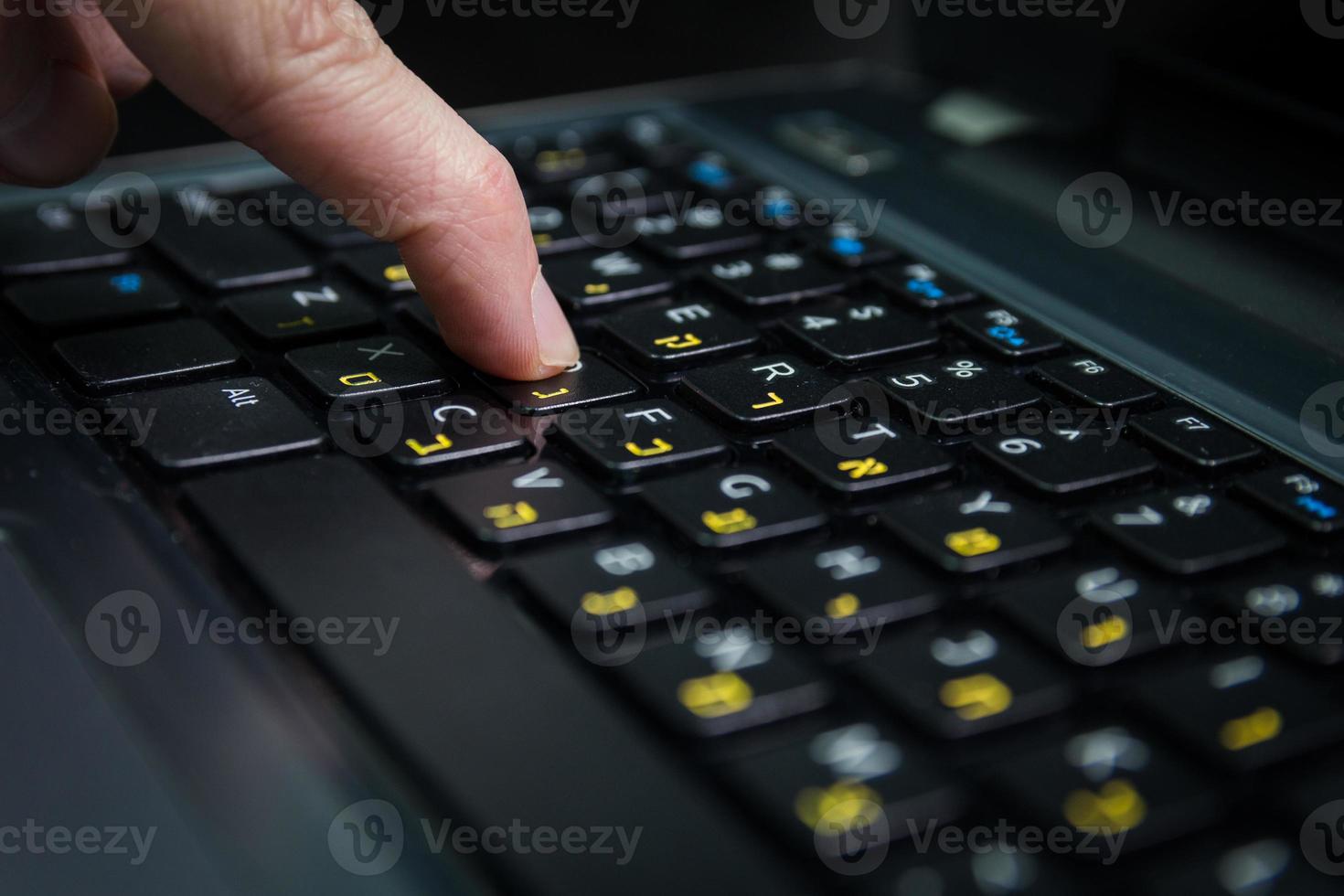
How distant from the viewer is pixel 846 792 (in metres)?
0.32

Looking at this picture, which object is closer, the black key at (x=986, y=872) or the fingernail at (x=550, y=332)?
the black key at (x=986, y=872)

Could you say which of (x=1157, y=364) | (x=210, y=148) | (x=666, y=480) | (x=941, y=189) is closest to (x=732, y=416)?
(x=666, y=480)

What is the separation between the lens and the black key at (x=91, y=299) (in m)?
0.56

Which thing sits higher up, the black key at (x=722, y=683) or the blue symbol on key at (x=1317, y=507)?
the blue symbol on key at (x=1317, y=507)

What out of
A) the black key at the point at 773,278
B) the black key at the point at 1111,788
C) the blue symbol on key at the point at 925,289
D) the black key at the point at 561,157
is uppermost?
the black key at the point at 561,157

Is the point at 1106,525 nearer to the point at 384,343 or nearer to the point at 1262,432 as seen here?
the point at 1262,432

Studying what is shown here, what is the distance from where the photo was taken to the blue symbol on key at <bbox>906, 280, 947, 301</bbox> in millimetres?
608

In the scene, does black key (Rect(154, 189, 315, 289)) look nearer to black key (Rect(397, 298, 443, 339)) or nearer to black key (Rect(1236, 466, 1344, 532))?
black key (Rect(397, 298, 443, 339))

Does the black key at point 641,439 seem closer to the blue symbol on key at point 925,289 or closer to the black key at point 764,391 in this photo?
the black key at point 764,391

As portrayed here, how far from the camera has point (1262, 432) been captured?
0.51 meters
